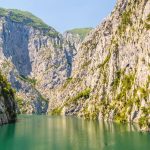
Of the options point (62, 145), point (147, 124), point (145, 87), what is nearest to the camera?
point (62, 145)

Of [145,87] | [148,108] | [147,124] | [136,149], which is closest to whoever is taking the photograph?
[136,149]

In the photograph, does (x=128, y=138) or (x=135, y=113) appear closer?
(x=128, y=138)

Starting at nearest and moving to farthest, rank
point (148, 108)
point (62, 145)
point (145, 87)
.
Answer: point (62, 145), point (148, 108), point (145, 87)

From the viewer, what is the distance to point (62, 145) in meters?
101

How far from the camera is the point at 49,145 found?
10206cm

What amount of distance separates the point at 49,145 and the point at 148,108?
83.2 m

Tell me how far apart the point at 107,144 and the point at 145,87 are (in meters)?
101

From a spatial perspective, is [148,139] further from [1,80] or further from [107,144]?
[1,80]

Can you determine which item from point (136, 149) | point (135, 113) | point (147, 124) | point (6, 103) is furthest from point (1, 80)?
point (136, 149)

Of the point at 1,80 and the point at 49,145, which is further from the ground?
the point at 1,80

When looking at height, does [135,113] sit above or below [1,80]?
Answer: below

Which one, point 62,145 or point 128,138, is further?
point 128,138

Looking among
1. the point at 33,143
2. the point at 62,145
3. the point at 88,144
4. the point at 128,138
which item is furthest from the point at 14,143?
the point at 128,138

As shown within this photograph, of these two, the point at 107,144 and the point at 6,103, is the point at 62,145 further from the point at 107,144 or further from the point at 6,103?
the point at 6,103
